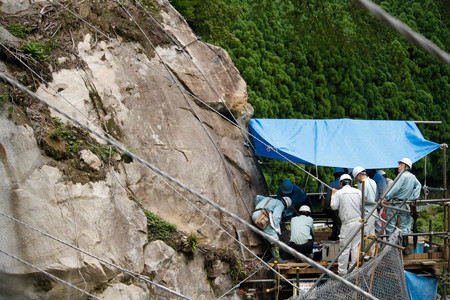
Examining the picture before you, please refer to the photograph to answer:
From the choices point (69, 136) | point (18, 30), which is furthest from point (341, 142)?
point (18, 30)

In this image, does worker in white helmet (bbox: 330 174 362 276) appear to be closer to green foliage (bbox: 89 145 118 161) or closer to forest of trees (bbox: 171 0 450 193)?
green foliage (bbox: 89 145 118 161)

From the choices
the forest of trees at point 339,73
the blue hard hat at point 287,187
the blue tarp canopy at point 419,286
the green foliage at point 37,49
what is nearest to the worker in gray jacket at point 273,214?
the blue hard hat at point 287,187

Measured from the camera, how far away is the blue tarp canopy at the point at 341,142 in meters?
9.09

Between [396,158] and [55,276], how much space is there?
611 cm

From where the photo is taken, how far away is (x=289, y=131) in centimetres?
960

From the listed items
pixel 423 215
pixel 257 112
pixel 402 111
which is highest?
pixel 402 111

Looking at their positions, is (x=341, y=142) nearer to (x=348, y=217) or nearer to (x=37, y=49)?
(x=348, y=217)

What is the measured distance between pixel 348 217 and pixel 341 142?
2302 millimetres

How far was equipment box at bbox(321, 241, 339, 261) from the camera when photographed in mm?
7599

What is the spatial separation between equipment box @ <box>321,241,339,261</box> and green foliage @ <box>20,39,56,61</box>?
4.70 metres

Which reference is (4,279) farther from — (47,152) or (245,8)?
(245,8)

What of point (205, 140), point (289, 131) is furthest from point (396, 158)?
point (205, 140)

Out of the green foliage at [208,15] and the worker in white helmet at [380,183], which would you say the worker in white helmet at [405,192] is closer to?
the worker in white helmet at [380,183]

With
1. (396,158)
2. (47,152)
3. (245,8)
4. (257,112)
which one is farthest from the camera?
(245,8)
